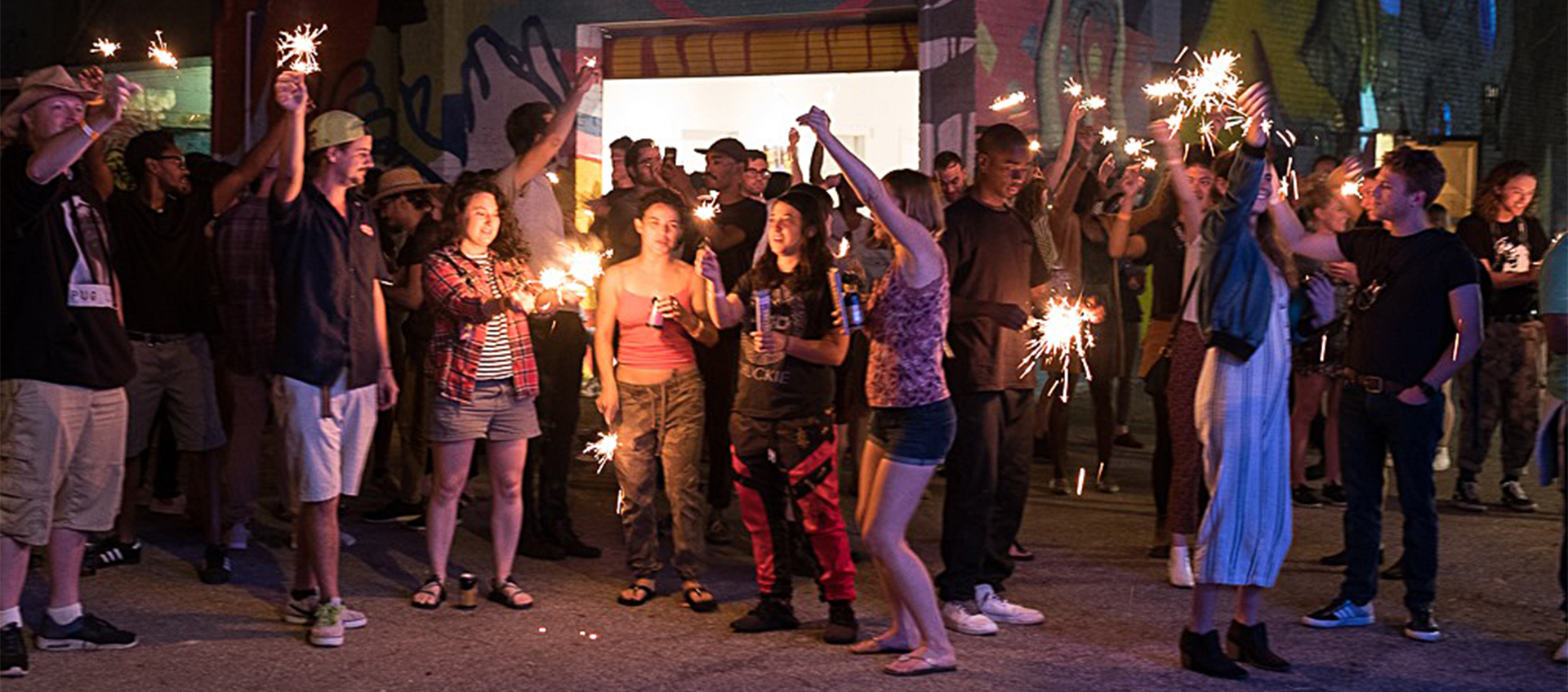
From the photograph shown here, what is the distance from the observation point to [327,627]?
6.79m

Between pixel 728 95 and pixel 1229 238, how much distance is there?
10.5 m

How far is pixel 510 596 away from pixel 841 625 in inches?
61.4

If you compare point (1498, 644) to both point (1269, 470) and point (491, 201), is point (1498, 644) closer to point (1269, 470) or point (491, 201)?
point (1269, 470)

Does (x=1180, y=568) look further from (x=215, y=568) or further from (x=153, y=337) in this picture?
(x=153, y=337)

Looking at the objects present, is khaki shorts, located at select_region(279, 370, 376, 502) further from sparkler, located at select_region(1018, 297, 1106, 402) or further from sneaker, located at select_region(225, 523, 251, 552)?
sparkler, located at select_region(1018, 297, 1106, 402)

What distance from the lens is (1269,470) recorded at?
6.48m

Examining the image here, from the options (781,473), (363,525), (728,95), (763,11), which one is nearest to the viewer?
(781,473)

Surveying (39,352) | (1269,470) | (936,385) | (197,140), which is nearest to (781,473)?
(936,385)

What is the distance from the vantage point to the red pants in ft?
22.9

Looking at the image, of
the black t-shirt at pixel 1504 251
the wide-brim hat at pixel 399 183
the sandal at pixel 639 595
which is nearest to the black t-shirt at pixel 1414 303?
the black t-shirt at pixel 1504 251

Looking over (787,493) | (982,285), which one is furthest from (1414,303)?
(787,493)

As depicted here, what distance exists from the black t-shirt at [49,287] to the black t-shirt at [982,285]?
344 cm

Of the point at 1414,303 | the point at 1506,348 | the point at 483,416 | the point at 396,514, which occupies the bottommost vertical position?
the point at 396,514

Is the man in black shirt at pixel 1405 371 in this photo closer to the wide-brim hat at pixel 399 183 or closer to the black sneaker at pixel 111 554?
the wide-brim hat at pixel 399 183
